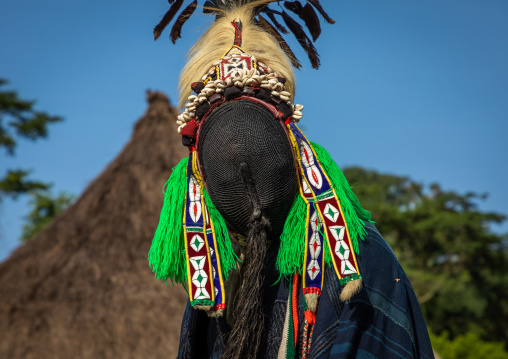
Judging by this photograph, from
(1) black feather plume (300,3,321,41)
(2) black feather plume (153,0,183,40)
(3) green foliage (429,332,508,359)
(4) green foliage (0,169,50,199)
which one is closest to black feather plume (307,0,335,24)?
(1) black feather plume (300,3,321,41)

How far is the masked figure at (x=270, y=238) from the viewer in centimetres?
164

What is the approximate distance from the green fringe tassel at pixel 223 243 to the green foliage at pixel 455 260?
20.6 metres

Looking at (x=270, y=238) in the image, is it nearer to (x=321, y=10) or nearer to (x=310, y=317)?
(x=310, y=317)

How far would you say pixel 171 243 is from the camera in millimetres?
1819

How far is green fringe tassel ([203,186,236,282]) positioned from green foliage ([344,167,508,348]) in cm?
2059

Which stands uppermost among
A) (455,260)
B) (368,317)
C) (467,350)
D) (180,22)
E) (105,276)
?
(455,260)

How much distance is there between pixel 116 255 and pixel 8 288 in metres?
1.02

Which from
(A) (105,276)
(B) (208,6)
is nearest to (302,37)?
(B) (208,6)

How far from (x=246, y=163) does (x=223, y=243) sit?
0.31m

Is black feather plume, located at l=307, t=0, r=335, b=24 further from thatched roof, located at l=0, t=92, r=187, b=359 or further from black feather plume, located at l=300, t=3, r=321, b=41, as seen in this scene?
thatched roof, located at l=0, t=92, r=187, b=359

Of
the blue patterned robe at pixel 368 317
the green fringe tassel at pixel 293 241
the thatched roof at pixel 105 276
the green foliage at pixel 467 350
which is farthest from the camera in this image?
the green foliage at pixel 467 350

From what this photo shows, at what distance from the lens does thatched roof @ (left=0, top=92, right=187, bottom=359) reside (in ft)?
16.6

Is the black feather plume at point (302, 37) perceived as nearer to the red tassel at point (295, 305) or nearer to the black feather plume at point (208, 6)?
the black feather plume at point (208, 6)

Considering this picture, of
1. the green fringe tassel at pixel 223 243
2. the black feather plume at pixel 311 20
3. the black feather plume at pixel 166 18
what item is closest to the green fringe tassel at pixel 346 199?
the green fringe tassel at pixel 223 243
